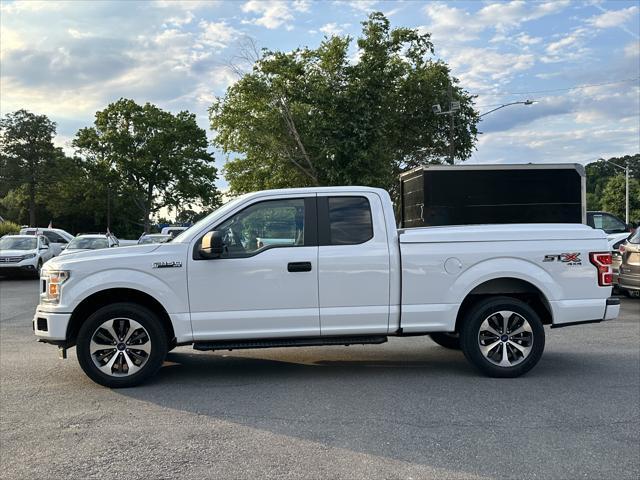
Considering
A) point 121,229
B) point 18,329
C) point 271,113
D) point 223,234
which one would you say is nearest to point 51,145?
point 121,229

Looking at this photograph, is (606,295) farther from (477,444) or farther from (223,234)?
(223,234)

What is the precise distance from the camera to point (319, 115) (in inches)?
1227

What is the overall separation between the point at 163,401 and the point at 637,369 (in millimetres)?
5063

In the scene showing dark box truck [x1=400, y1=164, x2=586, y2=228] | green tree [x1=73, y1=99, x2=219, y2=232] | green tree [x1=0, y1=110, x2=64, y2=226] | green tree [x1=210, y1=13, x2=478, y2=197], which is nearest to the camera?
dark box truck [x1=400, y1=164, x2=586, y2=228]

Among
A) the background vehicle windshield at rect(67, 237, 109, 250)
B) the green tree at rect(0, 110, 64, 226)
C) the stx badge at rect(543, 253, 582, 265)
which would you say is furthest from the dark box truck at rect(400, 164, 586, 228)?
the green tree at rect(0, 110, 64, 226)

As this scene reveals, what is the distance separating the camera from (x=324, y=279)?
6.12 metres

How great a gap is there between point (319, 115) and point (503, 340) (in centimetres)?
2602

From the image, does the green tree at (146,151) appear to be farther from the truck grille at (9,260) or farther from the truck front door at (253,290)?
the truck front door at (253,290)

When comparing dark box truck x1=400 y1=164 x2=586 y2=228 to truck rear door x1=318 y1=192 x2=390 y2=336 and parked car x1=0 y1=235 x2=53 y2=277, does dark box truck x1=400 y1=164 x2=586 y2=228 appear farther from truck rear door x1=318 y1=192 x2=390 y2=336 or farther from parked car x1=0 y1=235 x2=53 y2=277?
parked car x1=0 y1=235 x2=53 y2=277

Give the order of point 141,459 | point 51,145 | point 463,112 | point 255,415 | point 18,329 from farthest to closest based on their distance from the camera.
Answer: point 51,145 < point 463,112 < point 18,329 < point 255,415 < point 141,459

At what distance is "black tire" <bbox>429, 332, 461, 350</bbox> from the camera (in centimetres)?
773

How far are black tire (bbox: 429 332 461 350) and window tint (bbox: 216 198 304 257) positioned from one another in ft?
8.47

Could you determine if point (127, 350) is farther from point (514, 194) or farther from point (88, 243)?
point (88, 243)

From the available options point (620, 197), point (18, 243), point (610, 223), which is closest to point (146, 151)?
point (18, 243)
